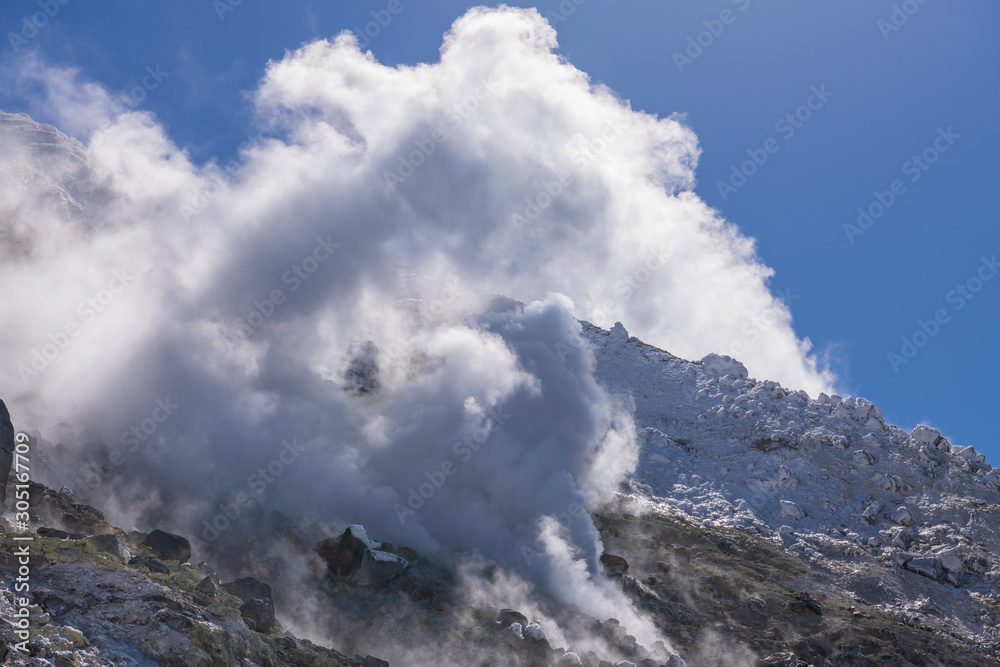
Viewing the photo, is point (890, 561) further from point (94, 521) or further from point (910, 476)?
point (94, 521)

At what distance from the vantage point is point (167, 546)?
23.7m

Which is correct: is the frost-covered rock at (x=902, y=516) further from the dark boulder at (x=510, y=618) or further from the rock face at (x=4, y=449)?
the rock face at (x=4, y=449)

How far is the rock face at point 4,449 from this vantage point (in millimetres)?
19891

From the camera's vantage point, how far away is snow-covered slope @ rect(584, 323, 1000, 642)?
38.6 meters

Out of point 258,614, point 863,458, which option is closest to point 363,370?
point 258,614

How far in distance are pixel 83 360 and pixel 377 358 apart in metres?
17.9

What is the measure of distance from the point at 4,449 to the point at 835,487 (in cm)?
4459

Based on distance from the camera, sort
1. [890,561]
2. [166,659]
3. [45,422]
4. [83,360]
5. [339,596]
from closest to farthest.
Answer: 1. [166,659]
2. [339,596]
3. [45,422]
4. [83,360]
5. [890,561]

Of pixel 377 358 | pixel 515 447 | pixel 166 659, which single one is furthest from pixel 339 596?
pixel 377 358

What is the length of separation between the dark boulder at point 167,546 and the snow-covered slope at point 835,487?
29616 mm

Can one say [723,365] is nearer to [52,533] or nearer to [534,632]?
[534,632]

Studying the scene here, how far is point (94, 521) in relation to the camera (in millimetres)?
23969

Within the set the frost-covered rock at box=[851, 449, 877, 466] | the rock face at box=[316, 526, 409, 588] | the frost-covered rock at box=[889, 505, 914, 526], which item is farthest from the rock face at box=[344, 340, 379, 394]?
the frost-covered rock at box=[889, 505, 914, 526]

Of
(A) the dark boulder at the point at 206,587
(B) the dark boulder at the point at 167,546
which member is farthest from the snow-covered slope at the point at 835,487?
(A) the dark boulder at the point at 206,587
